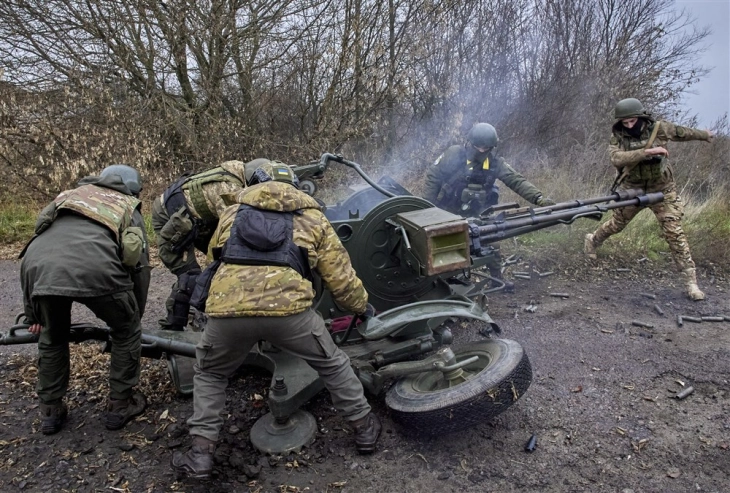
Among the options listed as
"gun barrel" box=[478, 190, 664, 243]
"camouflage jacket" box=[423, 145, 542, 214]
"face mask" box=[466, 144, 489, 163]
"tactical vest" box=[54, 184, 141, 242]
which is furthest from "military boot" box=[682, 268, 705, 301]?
"tactical vest" box=[54, 184, 141, 242]

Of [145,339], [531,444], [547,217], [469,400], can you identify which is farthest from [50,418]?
[547,217]

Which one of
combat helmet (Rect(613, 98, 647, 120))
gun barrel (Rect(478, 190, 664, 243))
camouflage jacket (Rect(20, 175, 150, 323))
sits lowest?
camouflage jacket (Rect(20, 175, 150, 323))

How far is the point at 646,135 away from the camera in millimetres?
5641

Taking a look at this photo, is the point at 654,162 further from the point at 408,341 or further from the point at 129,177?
the point at 129,177

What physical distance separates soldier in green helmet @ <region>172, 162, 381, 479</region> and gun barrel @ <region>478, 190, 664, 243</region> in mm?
1632

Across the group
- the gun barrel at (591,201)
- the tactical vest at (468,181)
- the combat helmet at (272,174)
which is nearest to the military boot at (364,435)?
the combat helmet at (272,174)

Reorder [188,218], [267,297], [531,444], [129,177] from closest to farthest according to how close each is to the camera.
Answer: [267,297]
[531,444]
[129,177]
[188,218]

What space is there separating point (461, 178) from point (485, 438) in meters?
3.19

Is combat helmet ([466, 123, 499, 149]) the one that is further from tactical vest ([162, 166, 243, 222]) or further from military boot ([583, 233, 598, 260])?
tactical vest ([162, 166, 243, 222])

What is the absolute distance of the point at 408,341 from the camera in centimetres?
369

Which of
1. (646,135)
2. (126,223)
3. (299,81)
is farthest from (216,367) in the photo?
(299,81)

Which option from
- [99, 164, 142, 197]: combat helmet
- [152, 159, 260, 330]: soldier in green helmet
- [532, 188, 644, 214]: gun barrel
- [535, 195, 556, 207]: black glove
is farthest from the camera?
[535, 195, 556, 207]: black glove

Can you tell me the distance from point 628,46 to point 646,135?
31.3ft

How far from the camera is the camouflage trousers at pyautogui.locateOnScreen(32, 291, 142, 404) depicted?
313 cm
